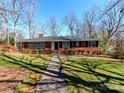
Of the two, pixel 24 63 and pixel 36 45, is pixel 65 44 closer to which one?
pixel 36 45

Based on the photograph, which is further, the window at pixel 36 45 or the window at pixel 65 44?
the window at pixel 65 44

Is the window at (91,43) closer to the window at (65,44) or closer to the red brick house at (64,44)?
the red brick house at (64,44)

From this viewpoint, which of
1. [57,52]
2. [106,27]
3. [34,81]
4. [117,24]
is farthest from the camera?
[106,27]

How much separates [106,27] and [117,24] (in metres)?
3.70

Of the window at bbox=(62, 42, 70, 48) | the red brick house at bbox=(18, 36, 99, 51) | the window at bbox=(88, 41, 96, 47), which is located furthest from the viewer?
the window at bbox=(62, 42, 70, 48)

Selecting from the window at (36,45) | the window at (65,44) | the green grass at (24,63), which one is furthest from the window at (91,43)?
the green grass at (24,63)

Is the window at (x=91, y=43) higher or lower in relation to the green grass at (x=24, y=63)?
higher

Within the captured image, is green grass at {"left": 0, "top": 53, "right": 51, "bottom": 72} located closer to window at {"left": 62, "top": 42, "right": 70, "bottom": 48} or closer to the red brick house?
the red brick house


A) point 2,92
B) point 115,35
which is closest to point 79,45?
point 115,35

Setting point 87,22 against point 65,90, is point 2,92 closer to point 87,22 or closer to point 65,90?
point 65,90

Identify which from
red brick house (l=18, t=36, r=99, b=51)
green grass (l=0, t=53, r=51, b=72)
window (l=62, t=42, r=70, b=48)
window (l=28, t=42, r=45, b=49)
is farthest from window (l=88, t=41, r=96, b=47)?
green grass (l=0, t=53, r=51, b=72)

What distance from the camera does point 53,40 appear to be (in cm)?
3594

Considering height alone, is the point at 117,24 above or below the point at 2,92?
above

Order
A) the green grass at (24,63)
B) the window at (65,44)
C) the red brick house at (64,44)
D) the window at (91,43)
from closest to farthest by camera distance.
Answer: the green grass at (24,63)
the red brick house at (64,44)
the window at (91,43)
the window at (65,44)
